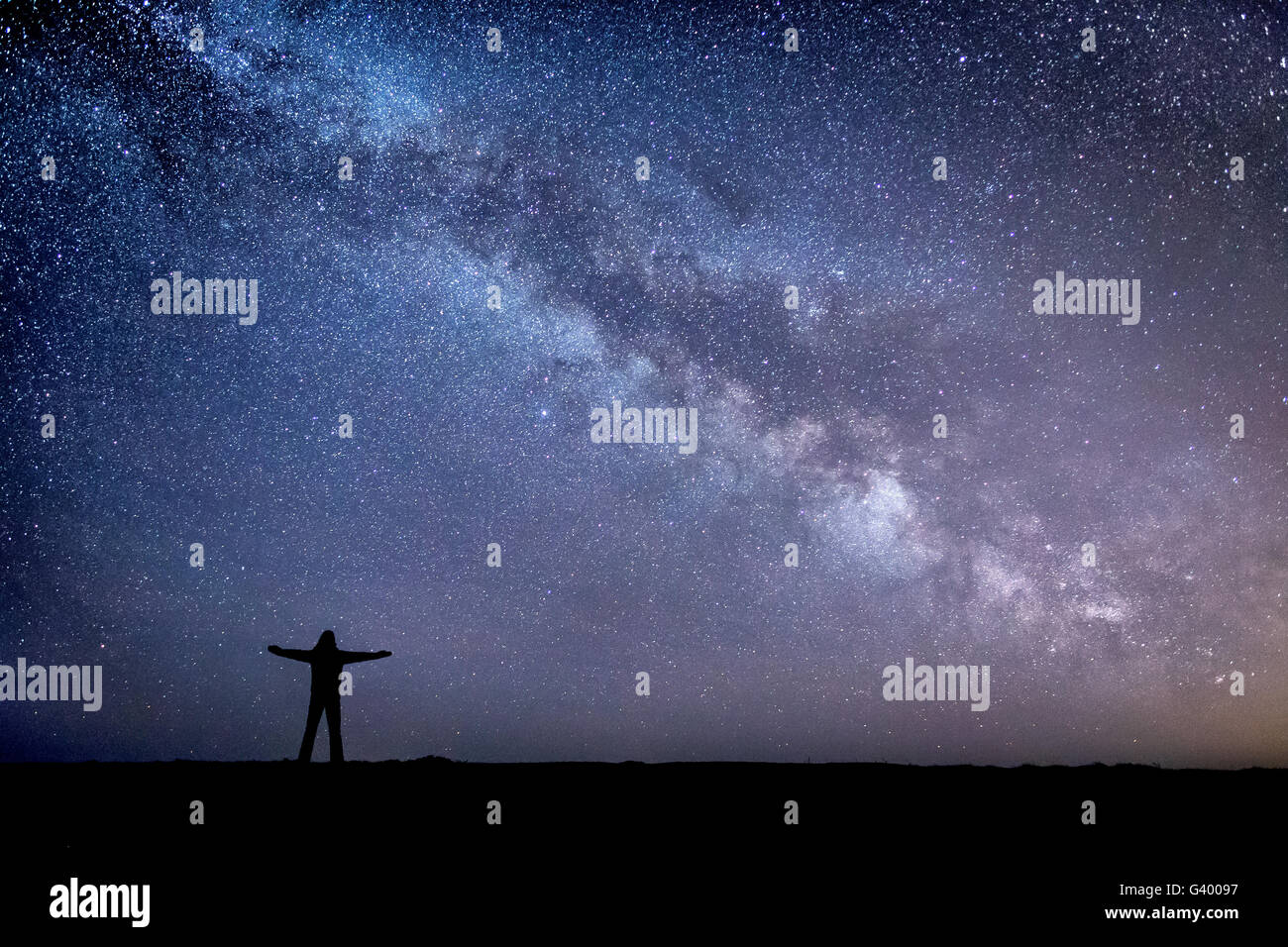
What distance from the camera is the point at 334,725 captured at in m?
10.8

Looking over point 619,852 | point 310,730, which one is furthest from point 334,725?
Result: point 619,852

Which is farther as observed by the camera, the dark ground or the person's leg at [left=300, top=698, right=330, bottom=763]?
the person's leg at [left=300, top=698, right=330, bottom=763]

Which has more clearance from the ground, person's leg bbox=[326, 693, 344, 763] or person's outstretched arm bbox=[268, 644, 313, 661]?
person's outstretched arm bbox=[268, 644, 313, 661]

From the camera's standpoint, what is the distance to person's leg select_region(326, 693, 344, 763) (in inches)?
419

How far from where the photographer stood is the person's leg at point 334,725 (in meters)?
10.6

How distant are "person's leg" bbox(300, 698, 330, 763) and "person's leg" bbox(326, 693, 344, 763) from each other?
201mm

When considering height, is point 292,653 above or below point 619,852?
above

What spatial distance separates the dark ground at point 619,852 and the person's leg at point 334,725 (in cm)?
22

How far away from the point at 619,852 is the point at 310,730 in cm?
562

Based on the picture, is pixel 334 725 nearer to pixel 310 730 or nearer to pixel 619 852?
pixel 310 730

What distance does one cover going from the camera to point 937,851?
7820mm
